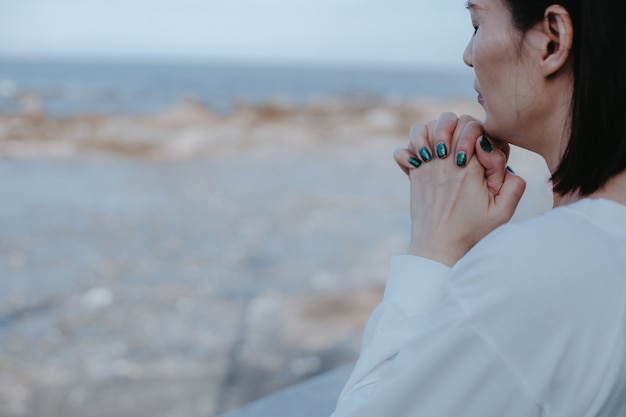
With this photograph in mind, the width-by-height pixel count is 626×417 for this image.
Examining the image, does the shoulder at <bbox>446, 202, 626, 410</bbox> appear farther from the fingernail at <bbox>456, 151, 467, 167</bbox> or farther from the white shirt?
the fingernail at <bbox>456, 151, 467, 167</bbox>

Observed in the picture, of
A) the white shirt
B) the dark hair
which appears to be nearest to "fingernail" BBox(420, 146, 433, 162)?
the dark hair

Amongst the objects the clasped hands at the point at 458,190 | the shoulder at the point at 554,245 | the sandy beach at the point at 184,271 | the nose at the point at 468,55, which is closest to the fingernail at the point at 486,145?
the clasped hands at the point at 458,190

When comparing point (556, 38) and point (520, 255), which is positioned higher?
point (556, 38)

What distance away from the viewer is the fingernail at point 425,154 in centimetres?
114

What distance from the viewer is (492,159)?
1058 mm

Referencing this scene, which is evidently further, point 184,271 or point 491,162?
point 184,271

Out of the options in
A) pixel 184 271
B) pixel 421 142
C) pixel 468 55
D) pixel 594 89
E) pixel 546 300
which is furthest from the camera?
pixel 184 271

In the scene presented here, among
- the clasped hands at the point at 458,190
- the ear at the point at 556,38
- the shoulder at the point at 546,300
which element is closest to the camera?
the shoulder at the point at 546,300

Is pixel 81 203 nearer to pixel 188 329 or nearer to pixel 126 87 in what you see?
pixel 188 329

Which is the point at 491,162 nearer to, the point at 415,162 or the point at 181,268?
the point at 415,162

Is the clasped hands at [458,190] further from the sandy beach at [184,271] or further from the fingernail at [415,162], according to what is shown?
the sandy beach at [184,271]

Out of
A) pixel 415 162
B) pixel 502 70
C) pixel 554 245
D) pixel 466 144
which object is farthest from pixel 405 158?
pixel 554 245

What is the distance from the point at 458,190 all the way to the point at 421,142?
0.12m

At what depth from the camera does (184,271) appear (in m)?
5.89
